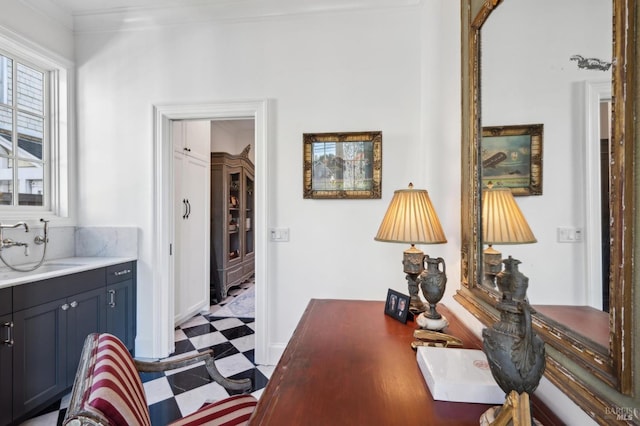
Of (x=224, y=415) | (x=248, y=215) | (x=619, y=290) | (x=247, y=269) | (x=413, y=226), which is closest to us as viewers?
(x=619, y=290)

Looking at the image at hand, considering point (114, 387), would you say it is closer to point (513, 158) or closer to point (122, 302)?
point (513, 158)

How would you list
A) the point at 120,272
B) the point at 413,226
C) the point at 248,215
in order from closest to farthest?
the point at 413,226
the point at 120,272
the point at 248,215

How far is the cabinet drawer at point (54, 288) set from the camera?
168 cm

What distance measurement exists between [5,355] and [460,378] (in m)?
2.26

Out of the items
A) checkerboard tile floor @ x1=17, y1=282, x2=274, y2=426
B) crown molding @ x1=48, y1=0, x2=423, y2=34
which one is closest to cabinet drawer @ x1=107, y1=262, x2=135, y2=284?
checkerboard tile floor @ x1=17, y1=282, x2=274, y2=426

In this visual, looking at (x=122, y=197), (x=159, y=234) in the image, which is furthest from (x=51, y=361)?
(x=122, y=197)

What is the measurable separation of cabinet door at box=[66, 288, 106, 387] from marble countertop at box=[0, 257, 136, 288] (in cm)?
19

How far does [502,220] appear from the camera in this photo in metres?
1.04

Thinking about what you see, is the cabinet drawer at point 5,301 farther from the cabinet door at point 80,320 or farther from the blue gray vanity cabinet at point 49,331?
the cabinet door at point 80,320

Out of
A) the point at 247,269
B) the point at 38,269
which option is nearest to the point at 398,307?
the point at 38,269

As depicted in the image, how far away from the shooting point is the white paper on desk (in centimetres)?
75

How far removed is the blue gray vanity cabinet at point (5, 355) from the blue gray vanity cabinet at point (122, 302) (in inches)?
26.0

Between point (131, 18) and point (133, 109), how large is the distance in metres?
0.76

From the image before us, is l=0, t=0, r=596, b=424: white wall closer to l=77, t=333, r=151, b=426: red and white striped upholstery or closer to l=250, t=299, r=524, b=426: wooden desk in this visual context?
l=250, t=299, r=524, b=426: wooden desk
